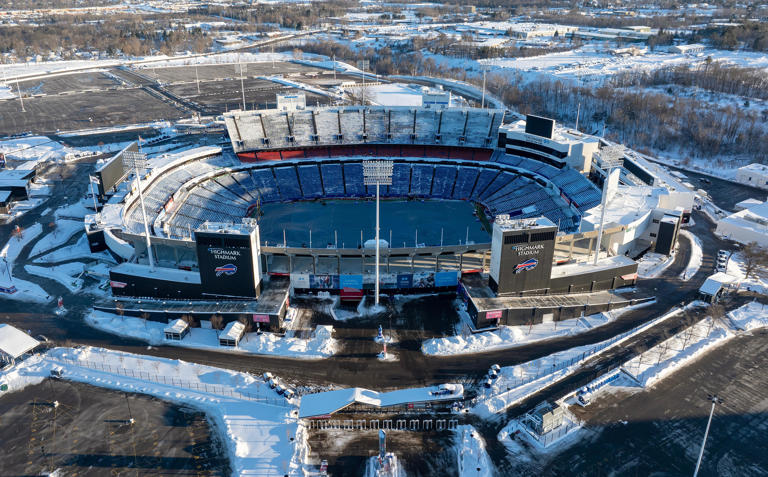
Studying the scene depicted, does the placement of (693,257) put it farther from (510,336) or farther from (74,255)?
(74,255)

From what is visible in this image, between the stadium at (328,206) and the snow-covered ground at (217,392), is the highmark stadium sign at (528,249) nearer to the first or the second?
the stadium at (328,206)

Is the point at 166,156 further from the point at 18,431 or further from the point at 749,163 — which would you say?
the point at 749,163

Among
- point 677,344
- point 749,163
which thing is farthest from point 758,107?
point 677,344

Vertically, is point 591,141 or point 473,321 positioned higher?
point 591,141

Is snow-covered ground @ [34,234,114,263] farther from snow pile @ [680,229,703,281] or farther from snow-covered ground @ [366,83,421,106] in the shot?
snow-covered ground @ [366,83,421,106]

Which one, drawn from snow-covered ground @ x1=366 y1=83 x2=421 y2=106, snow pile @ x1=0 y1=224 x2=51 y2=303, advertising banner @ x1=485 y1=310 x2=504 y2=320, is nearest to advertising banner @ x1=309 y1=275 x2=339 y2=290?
advertising banner @ x1=485 y1=310 x2=504 y2=320

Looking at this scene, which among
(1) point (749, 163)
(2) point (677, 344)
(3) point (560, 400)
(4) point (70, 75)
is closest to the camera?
(3) point (560, 400)
